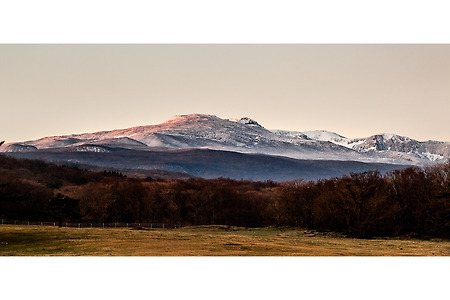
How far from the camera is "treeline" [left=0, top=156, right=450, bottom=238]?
70.9 metres

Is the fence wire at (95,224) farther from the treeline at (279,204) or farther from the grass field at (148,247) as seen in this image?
the grass field at (148,247)

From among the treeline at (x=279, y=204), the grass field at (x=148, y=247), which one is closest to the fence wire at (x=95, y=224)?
the treeline at (x=279, y=204)

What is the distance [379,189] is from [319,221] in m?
9.02

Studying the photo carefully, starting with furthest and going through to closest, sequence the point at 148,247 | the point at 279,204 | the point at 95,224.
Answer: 1. the point at 279,204
2. the point at 95,224
3. the point at 148,247

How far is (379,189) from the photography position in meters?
74.0

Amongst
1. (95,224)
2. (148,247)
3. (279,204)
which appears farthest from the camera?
(279,204)

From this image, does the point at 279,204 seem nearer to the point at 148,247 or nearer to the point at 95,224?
the point at 95,224

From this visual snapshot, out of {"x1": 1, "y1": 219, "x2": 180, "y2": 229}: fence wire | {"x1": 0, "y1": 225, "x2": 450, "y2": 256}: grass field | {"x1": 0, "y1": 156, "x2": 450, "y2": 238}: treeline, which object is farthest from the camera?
{"x1": 1, "y1": 219, "x2": 180, "y2": 229}: fence wire

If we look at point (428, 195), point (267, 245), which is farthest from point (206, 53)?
point (428, 195)

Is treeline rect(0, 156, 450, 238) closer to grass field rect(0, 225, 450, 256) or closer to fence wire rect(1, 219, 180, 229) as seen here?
fence wire rect(1, 219, 180, 229)

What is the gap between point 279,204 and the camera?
294ft

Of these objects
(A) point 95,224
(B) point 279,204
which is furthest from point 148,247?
(B) point 279,204

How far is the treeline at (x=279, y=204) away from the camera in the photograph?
70.9 meters

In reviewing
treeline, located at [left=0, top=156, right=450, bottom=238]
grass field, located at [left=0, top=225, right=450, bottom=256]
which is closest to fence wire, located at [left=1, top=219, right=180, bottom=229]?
treeline, located at [left=0, top=156, right=450, bottom=238]
